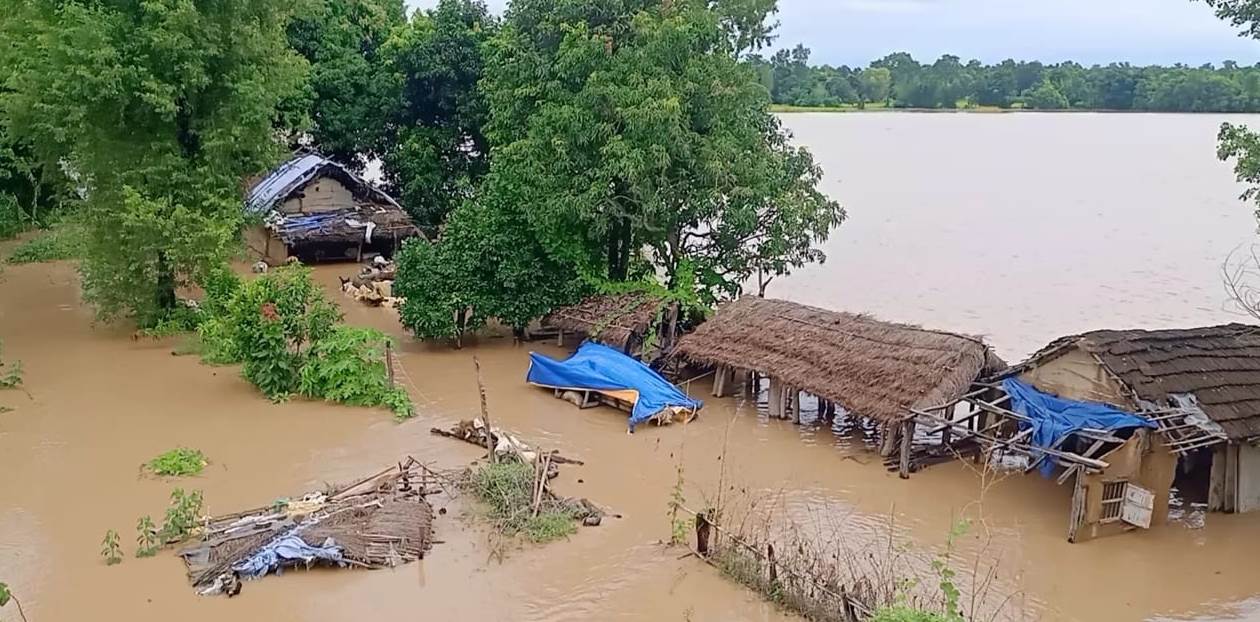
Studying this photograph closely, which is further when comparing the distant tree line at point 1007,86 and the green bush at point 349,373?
the distant tree line at point 1007,86

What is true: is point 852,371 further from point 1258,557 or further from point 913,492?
point 1258,557

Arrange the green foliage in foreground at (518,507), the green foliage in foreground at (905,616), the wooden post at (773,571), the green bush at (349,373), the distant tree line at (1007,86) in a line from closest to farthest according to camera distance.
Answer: the green foliage in foreground at (905,616)
the wooden post at (773,571)
the green foliage in foreground at (518,507)
the green bush at (349,373)
the distant tree line at (1007,86)

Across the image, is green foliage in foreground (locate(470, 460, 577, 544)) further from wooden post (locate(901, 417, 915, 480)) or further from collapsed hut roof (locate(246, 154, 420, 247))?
collapsed hut roof (locate(246, 154, 420, 247))

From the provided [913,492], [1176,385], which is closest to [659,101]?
[913,492]

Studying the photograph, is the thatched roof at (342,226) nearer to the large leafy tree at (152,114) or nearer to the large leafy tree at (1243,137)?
the large leafy tree at (152,114)

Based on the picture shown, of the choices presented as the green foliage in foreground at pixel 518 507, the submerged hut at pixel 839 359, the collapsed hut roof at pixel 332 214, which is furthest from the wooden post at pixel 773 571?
the collapsed hut roof at pixel 332 214
